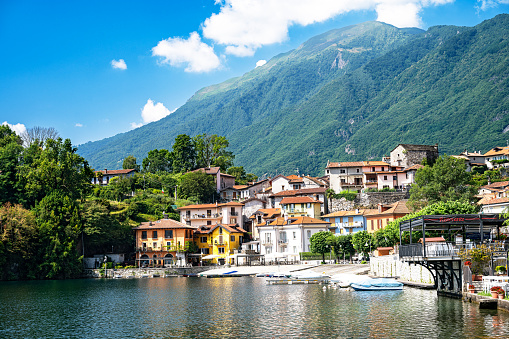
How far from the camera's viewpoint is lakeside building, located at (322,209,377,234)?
9012 cm

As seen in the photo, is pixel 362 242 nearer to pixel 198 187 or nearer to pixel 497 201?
pixel 497 201

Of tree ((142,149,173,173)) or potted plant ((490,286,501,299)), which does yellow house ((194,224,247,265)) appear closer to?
tree ((142,149,173,173))

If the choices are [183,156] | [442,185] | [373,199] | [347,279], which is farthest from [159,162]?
[347,279]

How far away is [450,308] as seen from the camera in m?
32.8

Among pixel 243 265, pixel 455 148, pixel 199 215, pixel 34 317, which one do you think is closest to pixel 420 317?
pixel 34 317

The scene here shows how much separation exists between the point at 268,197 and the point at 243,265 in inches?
999

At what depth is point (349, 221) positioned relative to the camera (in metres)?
91.5

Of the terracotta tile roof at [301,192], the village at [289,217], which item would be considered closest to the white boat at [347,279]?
the village at [289,217]

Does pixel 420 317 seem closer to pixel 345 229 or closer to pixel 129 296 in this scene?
pixel 129 296

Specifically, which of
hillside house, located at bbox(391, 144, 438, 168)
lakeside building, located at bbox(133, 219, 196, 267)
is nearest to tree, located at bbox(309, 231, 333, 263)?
lakeside building, located at bbox(133, 219, 196, 267)

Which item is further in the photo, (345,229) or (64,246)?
(345,229)

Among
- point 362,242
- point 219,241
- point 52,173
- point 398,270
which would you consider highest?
point 52,173

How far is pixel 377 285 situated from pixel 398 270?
251 inches

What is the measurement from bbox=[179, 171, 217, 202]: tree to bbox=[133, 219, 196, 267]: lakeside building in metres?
20.2
